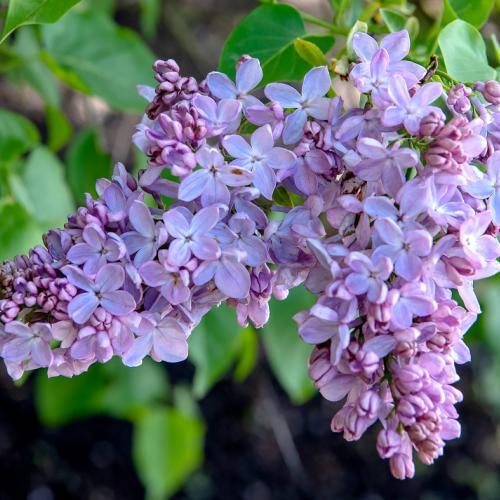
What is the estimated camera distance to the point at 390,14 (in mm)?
1218

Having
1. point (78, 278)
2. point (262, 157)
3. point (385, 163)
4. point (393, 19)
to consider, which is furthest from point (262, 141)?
point (393, 19)

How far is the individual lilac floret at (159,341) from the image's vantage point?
2.75 ft

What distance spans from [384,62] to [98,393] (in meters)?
1.94

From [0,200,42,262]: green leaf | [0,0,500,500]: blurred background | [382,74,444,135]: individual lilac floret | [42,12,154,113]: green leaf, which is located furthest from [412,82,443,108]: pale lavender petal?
[0,0,500,500]: blurred background

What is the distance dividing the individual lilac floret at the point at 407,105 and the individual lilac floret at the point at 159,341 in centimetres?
29

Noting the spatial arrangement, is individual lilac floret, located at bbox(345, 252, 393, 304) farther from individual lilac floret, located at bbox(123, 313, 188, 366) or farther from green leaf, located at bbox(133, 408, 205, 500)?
green leaf, located at bbox(133, 408, 205, 500)

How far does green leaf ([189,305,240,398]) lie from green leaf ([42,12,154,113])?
47 centimetres

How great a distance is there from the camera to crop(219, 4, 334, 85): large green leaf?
1.14 metres

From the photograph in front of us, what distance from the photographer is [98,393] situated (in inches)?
103

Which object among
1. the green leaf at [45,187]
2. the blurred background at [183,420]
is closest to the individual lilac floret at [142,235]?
the green leaf at [45,187]

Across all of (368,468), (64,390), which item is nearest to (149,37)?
(64,390)

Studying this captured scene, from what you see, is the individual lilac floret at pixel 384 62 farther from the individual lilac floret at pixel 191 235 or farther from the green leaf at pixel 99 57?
the green leaf at pixel 99 57

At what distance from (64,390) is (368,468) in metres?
1.15

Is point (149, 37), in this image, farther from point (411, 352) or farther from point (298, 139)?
point (411, 352)
